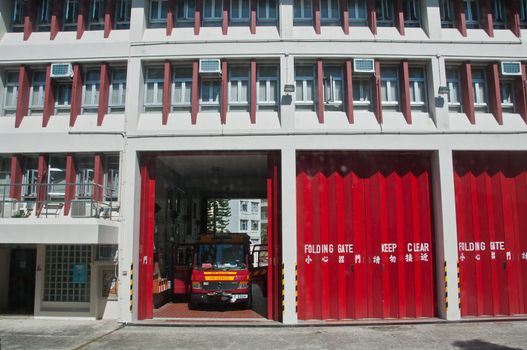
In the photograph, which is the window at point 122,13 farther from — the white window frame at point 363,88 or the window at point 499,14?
the window at point 499,14

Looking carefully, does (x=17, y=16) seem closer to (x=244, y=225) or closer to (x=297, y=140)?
(x=297, y=140)

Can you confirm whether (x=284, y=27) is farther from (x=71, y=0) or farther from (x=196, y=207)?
(x=196, y=207)

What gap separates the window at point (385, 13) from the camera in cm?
1573

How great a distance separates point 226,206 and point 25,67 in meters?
47.2

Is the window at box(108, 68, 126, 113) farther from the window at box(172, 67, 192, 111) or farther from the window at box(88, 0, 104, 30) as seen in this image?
the window at box(88, 0, 104, 30)

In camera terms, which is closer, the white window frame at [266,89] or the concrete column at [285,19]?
the concrete column at [285,19]

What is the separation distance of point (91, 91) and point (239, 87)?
191 inches

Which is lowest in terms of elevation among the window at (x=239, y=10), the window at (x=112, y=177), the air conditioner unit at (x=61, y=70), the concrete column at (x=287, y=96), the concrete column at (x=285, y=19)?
the window at (x=112, y=177)

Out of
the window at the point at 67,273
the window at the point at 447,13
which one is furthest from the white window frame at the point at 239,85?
the window at the point at 447,13

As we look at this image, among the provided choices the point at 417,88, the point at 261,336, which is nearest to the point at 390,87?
the point at 417,88

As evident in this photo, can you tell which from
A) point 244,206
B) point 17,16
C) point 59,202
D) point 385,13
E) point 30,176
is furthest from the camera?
point 244,206

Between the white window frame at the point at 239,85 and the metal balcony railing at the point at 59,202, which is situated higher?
the white window frame at the point at 239,85

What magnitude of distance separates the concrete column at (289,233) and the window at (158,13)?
6.11 metres

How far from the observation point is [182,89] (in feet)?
50.3
